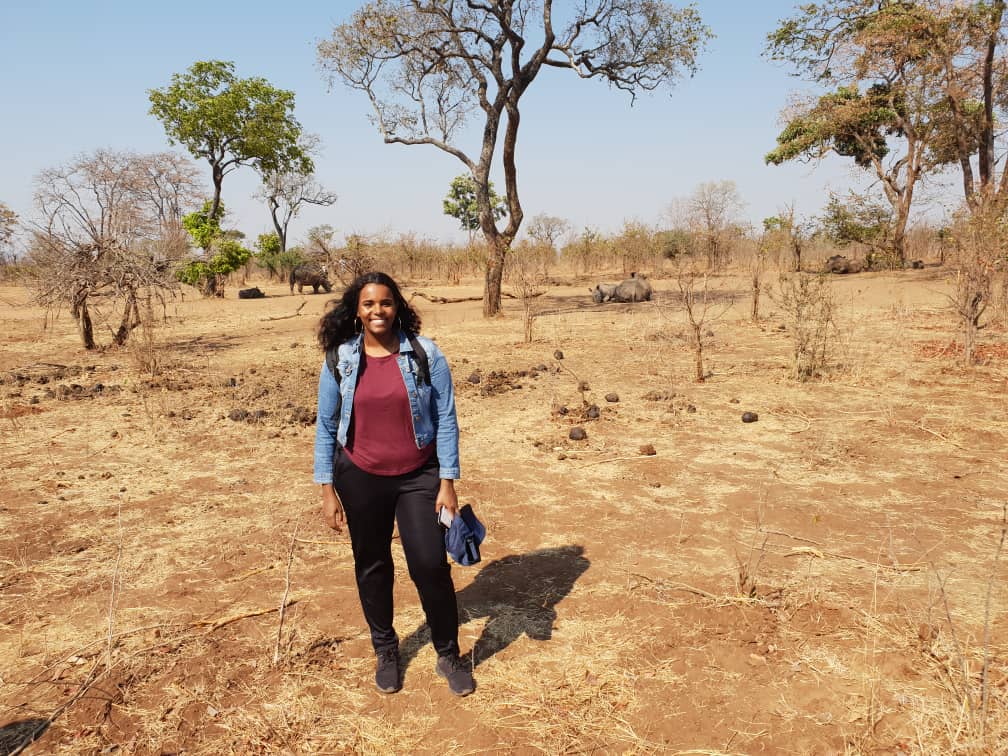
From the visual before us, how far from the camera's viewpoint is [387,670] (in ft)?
9.18

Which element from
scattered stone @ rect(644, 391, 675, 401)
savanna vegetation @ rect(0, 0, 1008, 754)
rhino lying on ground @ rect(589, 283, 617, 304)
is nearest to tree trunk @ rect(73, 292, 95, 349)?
savanna vegetation @ rect(0, 0, 1008, 754)

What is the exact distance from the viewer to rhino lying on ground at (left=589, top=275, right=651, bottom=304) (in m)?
18.4

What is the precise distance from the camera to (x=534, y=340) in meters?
12.2

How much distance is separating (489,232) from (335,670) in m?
12.8

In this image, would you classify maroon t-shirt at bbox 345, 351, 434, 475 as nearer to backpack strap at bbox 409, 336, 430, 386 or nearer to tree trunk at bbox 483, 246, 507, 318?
backpack strap at bbox 409, 336, 430, 386

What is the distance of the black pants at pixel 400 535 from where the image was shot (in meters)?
2.57

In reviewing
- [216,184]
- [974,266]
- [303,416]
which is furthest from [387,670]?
[216,184]

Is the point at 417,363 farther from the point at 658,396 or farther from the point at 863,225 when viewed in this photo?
the point at 863,225

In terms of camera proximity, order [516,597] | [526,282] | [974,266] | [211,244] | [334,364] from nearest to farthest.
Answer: [334,364] → [516,597] → [974,266] → [526,282] → [211,244]

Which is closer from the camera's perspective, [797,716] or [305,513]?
Answer: [797,716]

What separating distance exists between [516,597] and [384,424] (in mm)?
1533

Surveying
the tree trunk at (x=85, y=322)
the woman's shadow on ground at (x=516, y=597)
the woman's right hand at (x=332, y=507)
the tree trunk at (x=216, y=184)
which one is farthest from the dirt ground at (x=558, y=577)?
the tree trunk at (x=216, y=184)

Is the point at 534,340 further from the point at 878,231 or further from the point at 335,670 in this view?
the point at 878,231

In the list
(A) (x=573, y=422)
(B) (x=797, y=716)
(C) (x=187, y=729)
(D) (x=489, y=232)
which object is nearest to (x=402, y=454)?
(C) (x=187, y=729)
